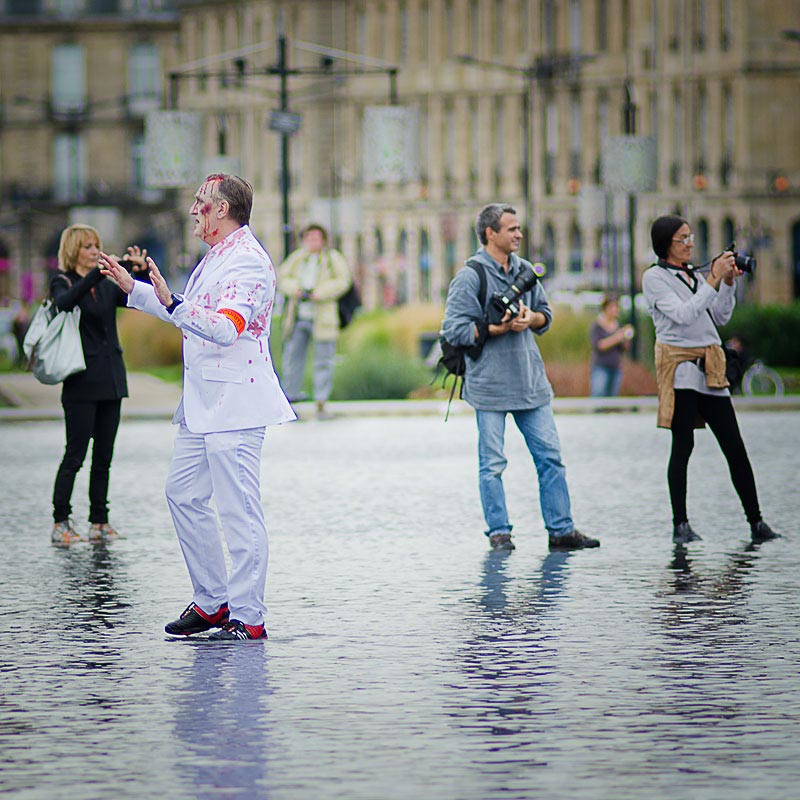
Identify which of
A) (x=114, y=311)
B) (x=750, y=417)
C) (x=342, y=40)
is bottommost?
(x=750, y=417)

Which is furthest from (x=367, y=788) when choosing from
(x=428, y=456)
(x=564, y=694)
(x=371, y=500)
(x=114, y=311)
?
(x=428, y=456)

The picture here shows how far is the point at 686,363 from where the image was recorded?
12.5 m

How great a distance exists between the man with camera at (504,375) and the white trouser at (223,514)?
10.9 feet

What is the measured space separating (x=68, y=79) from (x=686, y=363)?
9452cm

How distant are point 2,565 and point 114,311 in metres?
1.91

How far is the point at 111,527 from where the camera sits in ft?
44.1

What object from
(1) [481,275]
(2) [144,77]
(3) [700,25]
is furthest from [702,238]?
(1) [481,275]

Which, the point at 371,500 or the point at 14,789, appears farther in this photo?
the point at 371,500

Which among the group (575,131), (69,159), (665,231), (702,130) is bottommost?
(665,231)

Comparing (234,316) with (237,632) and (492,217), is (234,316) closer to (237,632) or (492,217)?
(237,632)

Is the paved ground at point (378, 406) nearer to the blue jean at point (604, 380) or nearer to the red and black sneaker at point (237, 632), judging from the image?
the blue jean at point (604, 380)

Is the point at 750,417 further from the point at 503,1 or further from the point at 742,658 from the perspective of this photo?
the point at 503,1

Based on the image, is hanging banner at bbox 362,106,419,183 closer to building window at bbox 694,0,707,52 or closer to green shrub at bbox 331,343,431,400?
green shrub at bbox 331,343,431,400

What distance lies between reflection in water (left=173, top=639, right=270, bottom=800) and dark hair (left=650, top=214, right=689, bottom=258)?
4.50 meters
